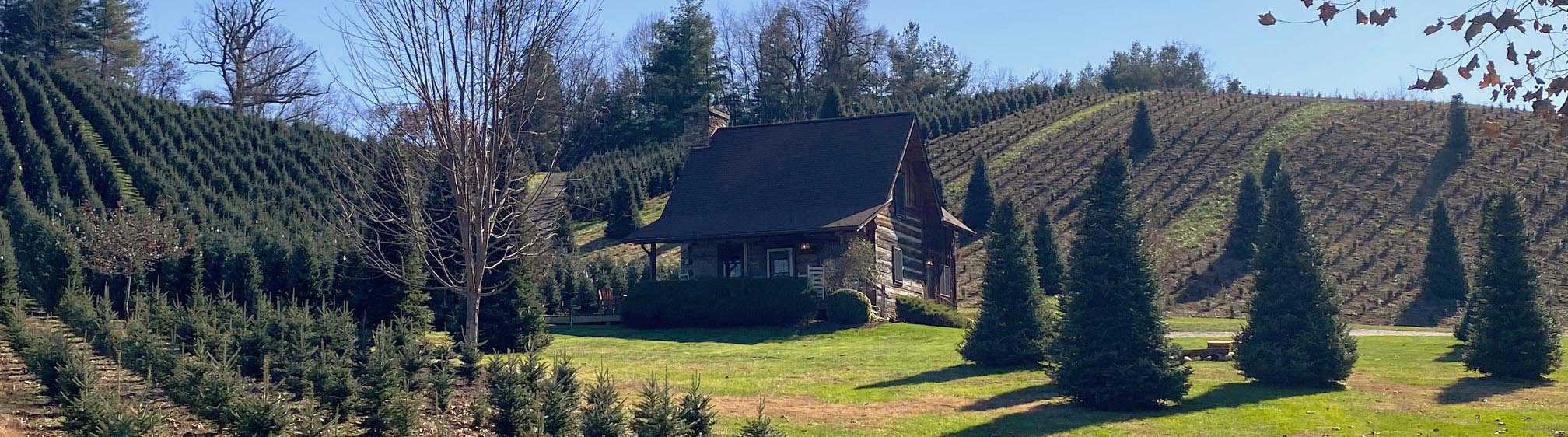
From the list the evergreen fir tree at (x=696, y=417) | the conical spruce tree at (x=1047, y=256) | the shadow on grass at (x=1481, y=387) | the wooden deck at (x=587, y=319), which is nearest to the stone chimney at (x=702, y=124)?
the wooden deck at (x=587, y=319)

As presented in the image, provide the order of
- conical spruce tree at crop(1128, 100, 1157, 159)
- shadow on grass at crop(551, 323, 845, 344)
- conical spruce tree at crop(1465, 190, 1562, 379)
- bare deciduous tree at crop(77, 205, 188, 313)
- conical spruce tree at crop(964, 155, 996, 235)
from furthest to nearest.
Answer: conical spruce tree at crop(1128, 100, 1157, 159)
conical spruce tree at crop(964, 155, 996, 235)
shadow on grass at crop(551, 323, 845, 344)
bare deciduous tree at crop(77, 205, 188, 313)
conical spruce tree at crop(1465, 190, 1562, 379)

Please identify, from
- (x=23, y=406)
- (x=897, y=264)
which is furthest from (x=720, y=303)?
(x=23, y=406)

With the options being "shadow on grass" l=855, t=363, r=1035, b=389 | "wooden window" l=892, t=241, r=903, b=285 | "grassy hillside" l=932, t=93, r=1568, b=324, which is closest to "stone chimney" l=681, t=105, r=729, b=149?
"wooden window" l=892, t=241, r=903, b=285

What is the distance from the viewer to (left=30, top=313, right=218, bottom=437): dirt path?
14.6 metres

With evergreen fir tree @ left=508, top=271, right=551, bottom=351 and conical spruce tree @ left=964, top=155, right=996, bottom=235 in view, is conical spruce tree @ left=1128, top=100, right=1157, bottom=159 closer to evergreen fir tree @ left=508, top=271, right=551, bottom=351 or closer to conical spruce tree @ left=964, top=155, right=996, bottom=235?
conical spruce tree @ left=964, top=155, right=996, bottom=235

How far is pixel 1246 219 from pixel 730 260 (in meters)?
21.7

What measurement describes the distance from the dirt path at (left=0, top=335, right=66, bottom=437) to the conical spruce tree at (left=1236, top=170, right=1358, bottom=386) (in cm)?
1743

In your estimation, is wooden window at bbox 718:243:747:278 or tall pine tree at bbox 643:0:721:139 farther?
tall pine tree at bbox 643:0:721:139

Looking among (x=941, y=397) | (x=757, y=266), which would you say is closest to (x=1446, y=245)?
(x=757, y=266)

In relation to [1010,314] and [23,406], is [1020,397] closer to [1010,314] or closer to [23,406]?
[1010,314]

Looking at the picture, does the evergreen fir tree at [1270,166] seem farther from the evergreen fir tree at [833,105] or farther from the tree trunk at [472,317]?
the tree trunk at [472,317]

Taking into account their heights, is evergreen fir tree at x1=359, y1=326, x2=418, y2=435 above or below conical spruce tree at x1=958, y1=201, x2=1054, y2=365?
below

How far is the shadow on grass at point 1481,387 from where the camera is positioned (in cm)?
2031

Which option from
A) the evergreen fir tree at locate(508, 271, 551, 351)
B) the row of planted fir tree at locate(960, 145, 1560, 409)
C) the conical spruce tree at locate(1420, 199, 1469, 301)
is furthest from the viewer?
the conical spruce tree at locate(1420, 199, 1469, 301)
